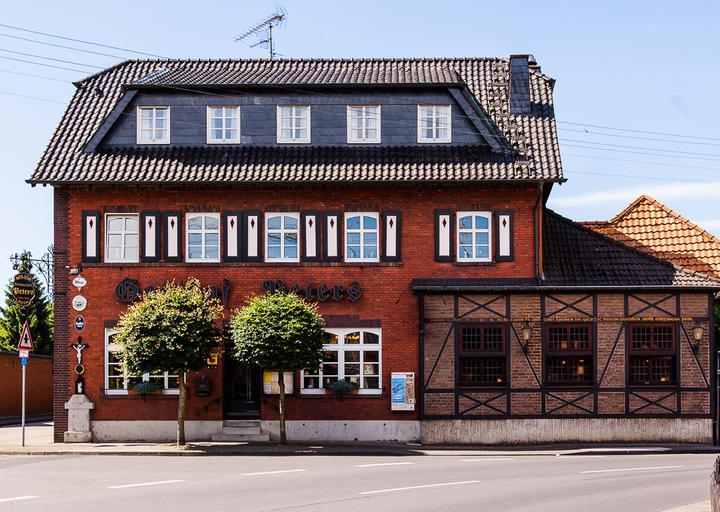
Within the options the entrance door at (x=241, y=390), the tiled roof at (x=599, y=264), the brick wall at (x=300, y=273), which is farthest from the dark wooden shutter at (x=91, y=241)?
the tiled roof at (x=599, y=264)

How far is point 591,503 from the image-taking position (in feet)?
52.4

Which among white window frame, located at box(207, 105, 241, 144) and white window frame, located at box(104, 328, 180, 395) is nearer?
white window frame, located at box(104, 328, 180, 395)

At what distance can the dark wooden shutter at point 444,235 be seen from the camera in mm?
28406

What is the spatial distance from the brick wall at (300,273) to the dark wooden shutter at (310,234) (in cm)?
23

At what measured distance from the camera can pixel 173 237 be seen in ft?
93.8

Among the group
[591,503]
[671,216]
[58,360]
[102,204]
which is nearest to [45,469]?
[58,360]

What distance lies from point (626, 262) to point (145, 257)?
13659 mm

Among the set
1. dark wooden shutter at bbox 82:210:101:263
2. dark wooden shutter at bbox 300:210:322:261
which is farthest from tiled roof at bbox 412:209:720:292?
dark wooden shutter at bbox 82:210:101:263

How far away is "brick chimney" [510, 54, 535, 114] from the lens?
3064cm

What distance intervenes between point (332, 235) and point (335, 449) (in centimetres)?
610

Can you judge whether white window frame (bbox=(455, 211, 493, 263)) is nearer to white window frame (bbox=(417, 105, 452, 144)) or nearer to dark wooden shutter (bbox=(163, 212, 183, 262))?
white window frame (bbox=(417, 105, 452, 144))

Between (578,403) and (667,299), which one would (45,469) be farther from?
(667,299)

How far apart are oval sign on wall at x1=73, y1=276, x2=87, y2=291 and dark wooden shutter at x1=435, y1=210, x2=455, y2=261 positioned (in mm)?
9937

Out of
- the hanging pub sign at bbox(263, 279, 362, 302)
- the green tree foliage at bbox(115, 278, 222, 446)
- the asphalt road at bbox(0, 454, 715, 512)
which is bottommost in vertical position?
the asphalt road at bbox(0, 454, 715, 512)
